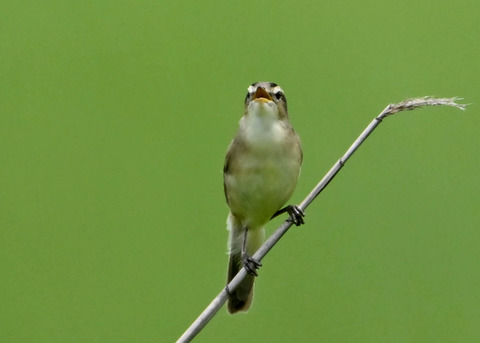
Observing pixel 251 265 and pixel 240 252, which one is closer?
pixel 251 265

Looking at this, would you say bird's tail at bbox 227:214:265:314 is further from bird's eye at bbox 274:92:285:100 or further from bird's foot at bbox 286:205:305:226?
bird's eye at bbox 274:92:285:100

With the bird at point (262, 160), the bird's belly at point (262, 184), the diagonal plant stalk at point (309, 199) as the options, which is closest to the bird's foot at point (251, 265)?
the bird at point (262, 160)

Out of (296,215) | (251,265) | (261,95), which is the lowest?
(251,265)

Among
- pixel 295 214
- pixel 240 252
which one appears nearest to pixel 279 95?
pixel 295 214

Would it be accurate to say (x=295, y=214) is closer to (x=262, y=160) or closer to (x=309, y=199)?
(x=262, y=160)

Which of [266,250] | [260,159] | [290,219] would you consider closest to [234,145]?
[260,159]

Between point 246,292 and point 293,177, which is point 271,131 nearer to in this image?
point 293,177

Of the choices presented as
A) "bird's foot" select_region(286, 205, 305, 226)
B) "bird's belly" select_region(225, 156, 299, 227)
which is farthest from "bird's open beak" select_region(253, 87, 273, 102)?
"bird's foot" select_region(286, 205, 305, 226)

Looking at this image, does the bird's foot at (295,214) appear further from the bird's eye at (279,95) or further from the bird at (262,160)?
the bird's eye at (279,95)
